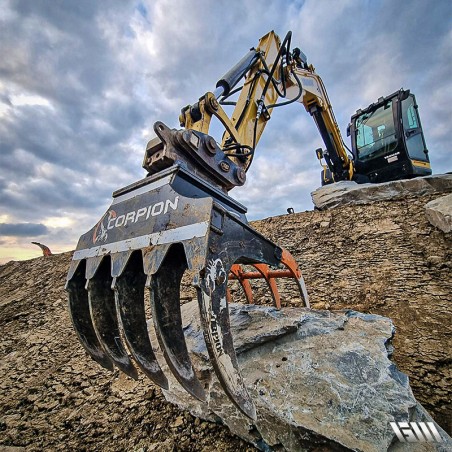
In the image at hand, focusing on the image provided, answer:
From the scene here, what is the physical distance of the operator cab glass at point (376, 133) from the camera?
5.63m

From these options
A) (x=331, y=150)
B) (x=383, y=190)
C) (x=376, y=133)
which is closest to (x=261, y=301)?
(x=383, y=190)

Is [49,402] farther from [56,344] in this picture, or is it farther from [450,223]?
[450,223]

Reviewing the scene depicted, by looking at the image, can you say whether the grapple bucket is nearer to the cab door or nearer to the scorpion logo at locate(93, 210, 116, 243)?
the scorpion logo at locate(93, 210, 116, 243)

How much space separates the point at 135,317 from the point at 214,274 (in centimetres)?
49

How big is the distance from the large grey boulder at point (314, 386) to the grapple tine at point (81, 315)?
482 mm

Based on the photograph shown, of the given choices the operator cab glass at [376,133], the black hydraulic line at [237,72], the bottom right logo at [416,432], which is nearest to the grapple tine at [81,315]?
the bottom right logo at [416,432]

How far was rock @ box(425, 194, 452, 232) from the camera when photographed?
3125mm

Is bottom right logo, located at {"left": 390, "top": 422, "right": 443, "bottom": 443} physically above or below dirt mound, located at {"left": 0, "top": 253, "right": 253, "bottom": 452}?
above

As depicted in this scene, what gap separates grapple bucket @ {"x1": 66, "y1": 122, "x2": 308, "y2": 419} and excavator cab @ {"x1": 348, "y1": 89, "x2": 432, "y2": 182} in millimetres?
5501

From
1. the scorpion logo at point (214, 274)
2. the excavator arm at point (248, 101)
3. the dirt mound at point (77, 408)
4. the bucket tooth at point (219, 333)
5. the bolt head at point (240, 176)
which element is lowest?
the dirt mound at point (77, 408)

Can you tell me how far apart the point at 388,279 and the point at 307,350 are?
1.92 meters

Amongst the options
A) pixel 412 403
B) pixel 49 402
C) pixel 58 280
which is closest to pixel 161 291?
pixel 412 403

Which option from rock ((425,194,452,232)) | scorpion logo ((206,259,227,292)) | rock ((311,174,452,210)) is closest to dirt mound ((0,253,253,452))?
scorpion logo ((206,259,227,292))

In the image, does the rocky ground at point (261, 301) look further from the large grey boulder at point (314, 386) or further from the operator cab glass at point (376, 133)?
the operator cab glass at point (376, 133)
